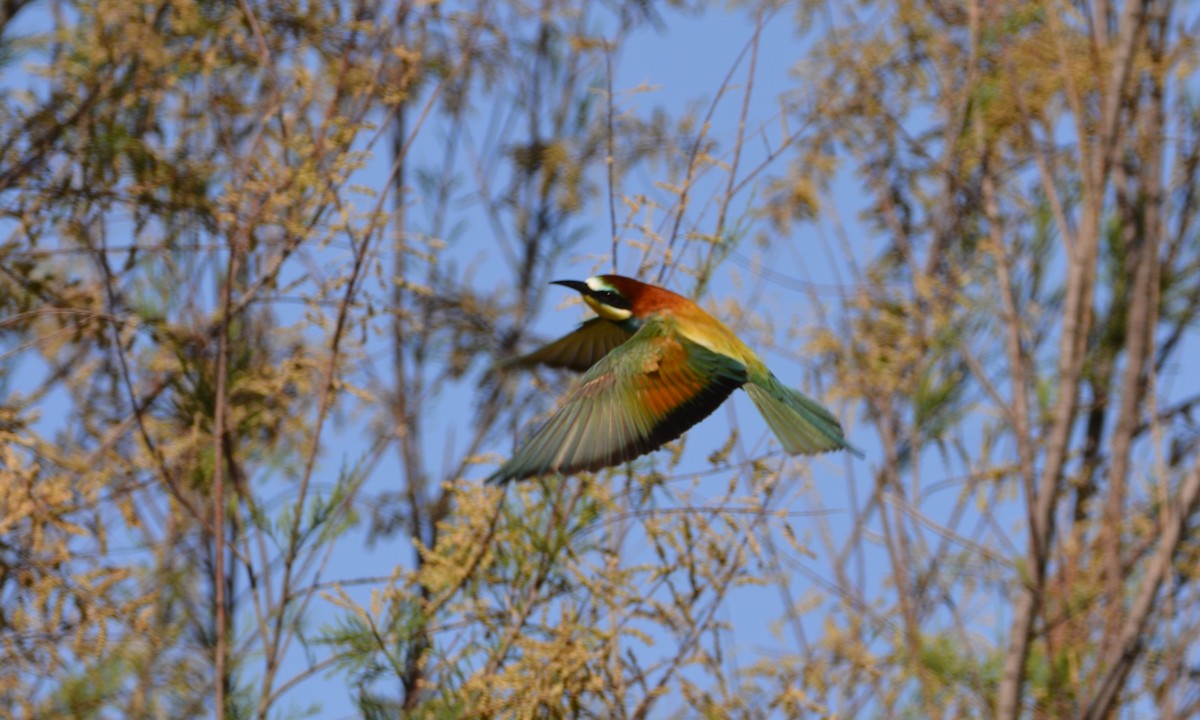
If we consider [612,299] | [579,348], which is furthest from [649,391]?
[579,348]

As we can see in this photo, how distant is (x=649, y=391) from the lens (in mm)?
2689

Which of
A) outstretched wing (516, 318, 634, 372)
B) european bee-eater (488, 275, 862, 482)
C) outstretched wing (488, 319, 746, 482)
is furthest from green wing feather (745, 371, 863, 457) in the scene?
outstretched wing (516, 318, 634, 372)

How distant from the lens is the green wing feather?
281 centimetres

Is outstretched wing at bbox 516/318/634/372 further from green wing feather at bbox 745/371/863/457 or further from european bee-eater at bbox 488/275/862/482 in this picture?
green wing feather at bbox 745/371/863/457

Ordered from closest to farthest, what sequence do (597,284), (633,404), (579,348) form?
1. (633,404)
2. (597,284)
3. (579,348)

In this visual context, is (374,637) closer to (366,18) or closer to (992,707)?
(366,18)

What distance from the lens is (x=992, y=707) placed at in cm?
421

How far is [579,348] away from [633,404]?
64cm

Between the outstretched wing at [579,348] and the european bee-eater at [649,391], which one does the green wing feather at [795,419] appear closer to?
the european bee-eater at [649,391]

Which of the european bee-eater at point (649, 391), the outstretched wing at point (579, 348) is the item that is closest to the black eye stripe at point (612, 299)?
the european bee-eater at point (649, 391)

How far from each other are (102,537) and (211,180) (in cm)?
114

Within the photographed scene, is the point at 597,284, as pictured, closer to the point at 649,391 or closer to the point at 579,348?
the point at 649,391

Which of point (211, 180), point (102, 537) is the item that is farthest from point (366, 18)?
point (102, 537)

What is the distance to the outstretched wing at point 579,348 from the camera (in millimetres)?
3168
